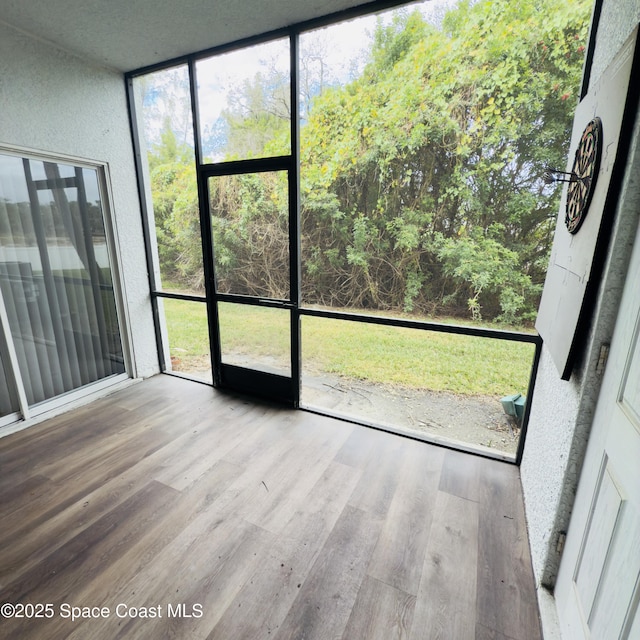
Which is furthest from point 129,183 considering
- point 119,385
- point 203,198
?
point 119,385

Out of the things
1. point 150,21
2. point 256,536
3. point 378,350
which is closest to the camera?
point 256,536

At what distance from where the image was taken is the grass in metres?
2.97

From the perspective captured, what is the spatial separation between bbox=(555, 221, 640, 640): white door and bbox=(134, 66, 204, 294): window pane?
2.90m

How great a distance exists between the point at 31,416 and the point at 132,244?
164cm

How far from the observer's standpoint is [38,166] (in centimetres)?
246

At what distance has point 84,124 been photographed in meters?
2.65

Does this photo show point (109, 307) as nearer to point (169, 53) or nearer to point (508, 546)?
point (169, 53)

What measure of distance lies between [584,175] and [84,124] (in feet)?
11.1

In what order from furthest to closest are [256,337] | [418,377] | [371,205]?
[371,205]
[418,377]
[256,337]

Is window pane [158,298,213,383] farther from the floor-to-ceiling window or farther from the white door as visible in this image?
the white door

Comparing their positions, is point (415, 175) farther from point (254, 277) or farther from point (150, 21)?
point (150, 21)

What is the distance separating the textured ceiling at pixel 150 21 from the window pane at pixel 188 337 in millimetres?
1998

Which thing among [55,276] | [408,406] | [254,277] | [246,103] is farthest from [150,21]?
[408,406]

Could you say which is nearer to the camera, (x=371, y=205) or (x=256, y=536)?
(x=256, y=536)
